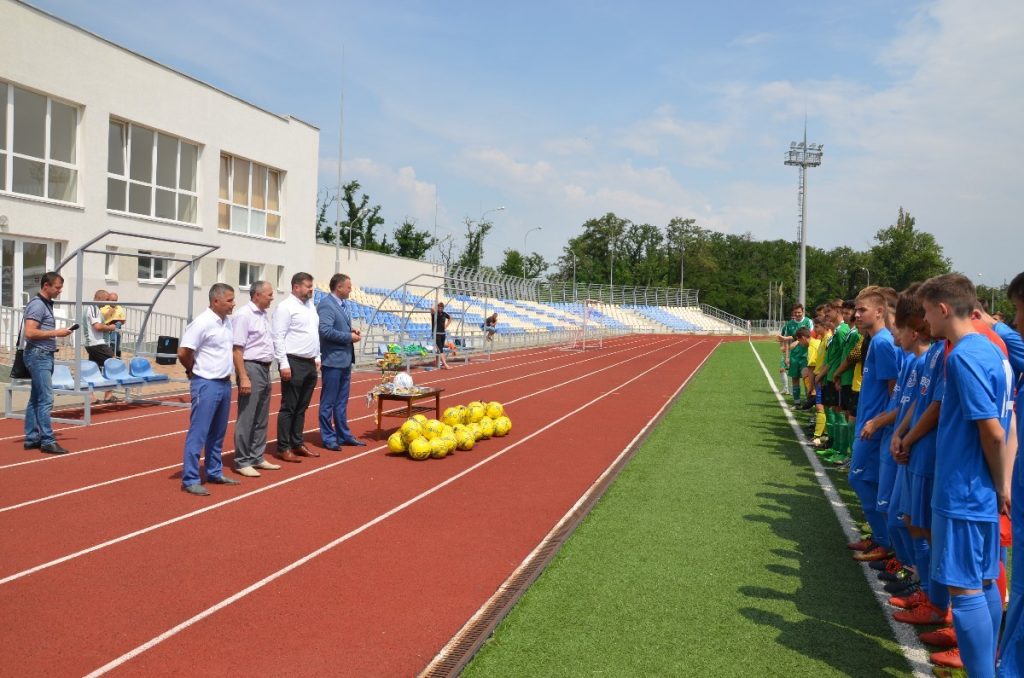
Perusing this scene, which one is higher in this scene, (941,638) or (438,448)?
(438,448)

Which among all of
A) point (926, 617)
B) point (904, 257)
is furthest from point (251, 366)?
point (904, 257)

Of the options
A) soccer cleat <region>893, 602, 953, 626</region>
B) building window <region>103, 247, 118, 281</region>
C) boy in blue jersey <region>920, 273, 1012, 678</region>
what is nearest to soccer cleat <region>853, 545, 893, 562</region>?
soccer cleat <region>893, 602, 953, 626</region>

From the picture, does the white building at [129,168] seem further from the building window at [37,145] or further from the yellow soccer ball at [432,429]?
the yellow soccer ball at [432,429]

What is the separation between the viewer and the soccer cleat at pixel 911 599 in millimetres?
4785

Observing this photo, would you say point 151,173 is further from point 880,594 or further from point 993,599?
point 993,599

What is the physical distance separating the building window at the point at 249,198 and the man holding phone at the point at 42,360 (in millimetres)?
15662

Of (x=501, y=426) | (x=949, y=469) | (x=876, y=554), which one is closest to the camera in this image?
(x=949, y=469)

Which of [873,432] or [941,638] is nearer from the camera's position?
[941,638]

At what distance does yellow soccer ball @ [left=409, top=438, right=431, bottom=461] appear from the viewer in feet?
30.2

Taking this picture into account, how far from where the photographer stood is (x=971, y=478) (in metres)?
3.51

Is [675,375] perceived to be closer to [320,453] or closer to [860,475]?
[320,453]

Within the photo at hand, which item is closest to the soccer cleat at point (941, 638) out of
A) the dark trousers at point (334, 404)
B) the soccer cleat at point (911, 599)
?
the soccer cleat at point (911, 599)

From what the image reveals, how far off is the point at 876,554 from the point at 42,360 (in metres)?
8.89

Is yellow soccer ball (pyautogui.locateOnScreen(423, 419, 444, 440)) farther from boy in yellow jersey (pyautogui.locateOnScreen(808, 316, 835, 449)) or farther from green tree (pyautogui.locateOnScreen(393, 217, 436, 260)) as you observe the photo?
green tree (pyautogui.locateOnScreen(393, 217, 436, 260))
